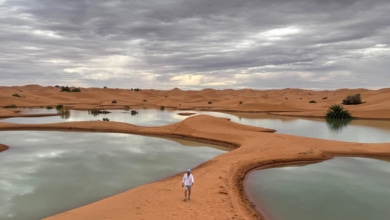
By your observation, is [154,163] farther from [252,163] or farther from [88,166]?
[252,163]

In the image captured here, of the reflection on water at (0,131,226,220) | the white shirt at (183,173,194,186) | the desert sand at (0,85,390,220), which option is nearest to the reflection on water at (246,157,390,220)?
the desert sand at (0,85,390,220)

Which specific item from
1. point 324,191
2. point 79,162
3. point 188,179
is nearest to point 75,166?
point 79,162

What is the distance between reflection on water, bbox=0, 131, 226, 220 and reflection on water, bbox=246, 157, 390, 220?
17.3 ft

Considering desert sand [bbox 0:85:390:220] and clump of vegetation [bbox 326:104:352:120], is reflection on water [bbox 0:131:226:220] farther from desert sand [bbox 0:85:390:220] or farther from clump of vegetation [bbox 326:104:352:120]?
clump of vegetation [bbox 326:104:352:120]

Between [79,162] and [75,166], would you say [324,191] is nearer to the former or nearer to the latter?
[75,166]

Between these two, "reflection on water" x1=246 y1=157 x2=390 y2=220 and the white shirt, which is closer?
the white shirt

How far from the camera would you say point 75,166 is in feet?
58.3

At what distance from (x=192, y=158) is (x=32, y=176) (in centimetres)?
925

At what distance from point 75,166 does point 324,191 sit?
12651 millimetres

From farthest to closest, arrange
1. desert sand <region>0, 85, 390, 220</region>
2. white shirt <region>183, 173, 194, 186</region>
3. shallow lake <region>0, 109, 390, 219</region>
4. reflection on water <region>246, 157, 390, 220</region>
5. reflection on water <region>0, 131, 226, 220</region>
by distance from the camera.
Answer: shallow lake <region>0, 109, 390, 219</region> < reflection on water <region>0, 131, 226, 220</region> < reflection on water <region>246, 157, 390, 220</region> < white shirt <region>183, 173, 194, 186</region> < desert sand <region>0, 85, 390, 220</region>

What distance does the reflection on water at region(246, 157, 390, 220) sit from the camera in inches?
459

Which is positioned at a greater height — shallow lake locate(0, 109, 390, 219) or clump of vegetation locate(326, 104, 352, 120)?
clump of vegetation locate(326, 104, 352, 120)

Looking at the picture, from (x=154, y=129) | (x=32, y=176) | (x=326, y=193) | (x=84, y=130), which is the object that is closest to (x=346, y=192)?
(x=326, y=193)

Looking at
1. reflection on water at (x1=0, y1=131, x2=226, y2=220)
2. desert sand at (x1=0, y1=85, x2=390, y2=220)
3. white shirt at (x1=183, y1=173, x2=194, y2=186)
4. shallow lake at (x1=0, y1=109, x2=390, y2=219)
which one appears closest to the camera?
desert sand at (x1=0, y1=85, x2=390, y2=220)
